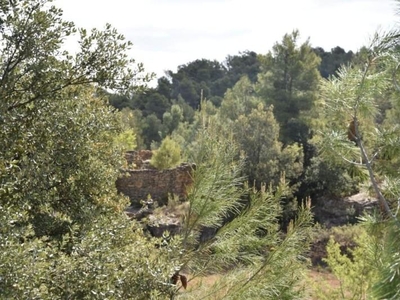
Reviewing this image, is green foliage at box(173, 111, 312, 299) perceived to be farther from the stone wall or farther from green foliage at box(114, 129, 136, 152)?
the stone wall

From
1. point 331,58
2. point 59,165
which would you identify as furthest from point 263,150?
point 331,58

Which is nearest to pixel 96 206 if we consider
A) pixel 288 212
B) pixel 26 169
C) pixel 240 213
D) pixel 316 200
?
pixel 26 169

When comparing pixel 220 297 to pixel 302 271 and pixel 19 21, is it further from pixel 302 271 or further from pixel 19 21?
pixel 19 21

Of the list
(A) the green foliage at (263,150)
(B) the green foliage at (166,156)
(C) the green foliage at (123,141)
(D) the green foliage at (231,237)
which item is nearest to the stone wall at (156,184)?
(B) the green foliage at (166,156)

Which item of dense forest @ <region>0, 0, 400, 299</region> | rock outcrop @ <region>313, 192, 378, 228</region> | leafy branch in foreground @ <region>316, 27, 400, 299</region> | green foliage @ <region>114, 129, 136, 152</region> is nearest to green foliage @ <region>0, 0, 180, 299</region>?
dense forest @ <region>0, 0, 400, 299</region>

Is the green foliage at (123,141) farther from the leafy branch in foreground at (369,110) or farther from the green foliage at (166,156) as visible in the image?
the leafy branch in foreground at (369,110)

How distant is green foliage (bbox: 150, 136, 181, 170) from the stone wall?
824 millimetres

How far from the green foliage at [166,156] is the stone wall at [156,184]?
2.70 feet

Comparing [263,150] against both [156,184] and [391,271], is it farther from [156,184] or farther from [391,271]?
[391,271]

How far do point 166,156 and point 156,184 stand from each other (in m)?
1.28

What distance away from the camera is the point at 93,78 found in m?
3.37

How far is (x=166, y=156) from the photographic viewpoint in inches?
597

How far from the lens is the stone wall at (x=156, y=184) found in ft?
46.2

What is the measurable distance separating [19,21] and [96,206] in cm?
163
